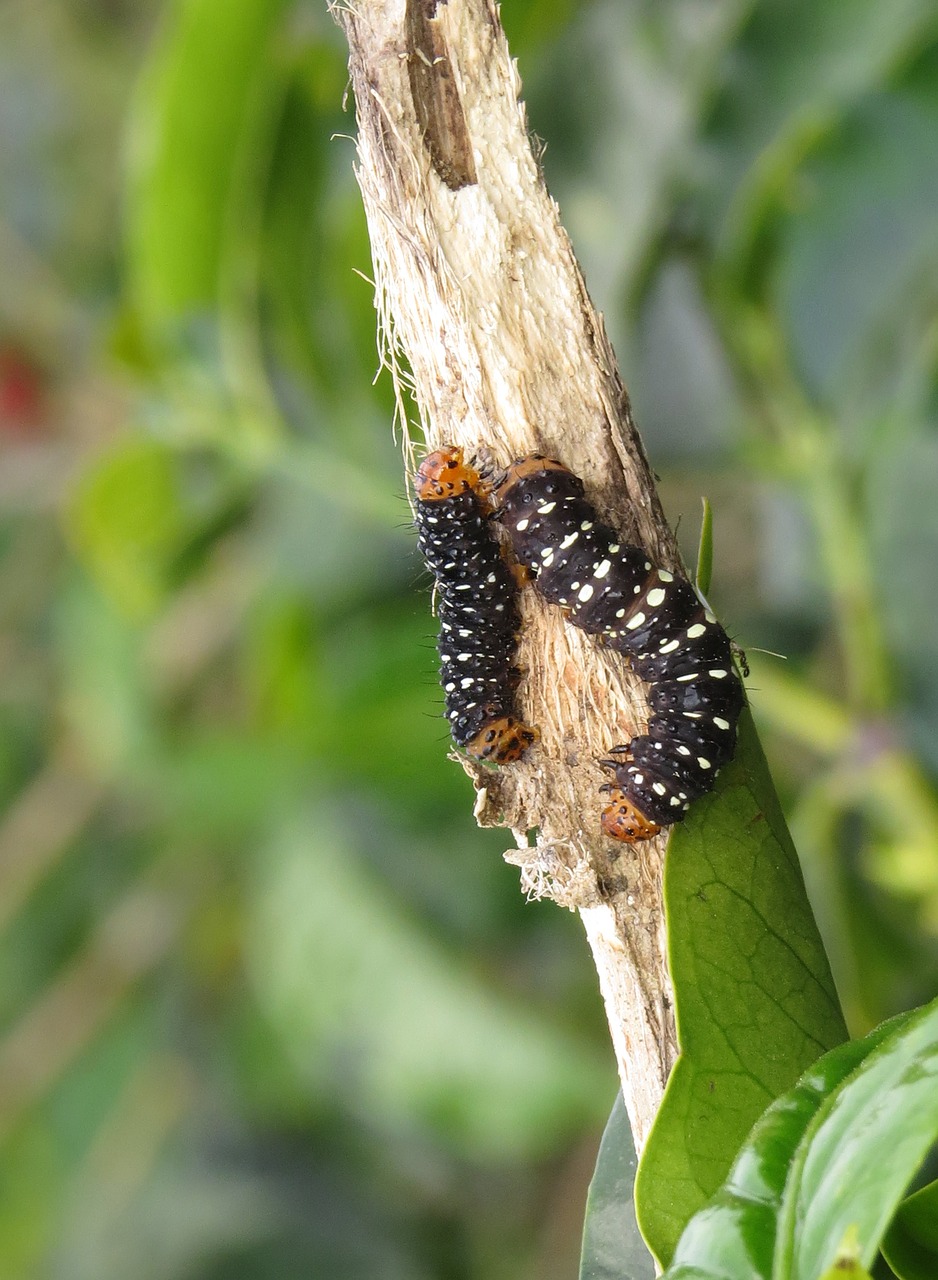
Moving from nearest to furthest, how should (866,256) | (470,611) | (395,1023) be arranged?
1. (470,611)
2. (866,256)
3. (395,1023)

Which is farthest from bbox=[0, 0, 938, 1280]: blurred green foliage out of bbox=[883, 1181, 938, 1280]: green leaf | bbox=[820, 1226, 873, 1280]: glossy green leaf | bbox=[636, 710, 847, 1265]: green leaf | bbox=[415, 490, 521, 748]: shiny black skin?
bbox=[820, 1226, 873, 1280]: glossy green leaf

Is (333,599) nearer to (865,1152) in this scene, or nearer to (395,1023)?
(395,1023)

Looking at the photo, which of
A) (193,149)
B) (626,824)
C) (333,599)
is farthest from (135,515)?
(626,824)

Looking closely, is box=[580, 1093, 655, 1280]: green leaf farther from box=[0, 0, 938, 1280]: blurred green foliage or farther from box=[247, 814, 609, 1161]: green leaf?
box=[247, 814, 609, 1161]: green leaf

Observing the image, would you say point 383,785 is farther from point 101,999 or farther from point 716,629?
point 101,999

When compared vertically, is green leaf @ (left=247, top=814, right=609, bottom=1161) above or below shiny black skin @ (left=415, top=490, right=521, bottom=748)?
below
